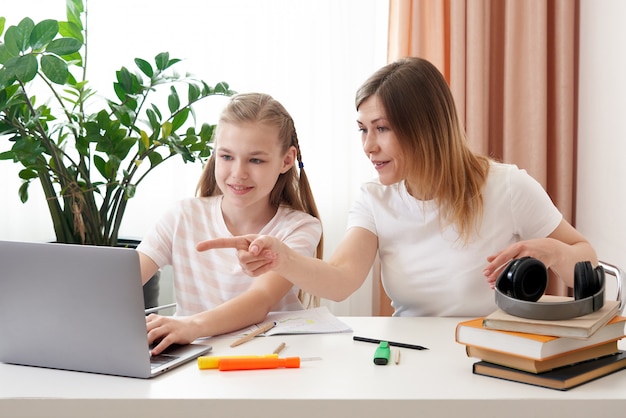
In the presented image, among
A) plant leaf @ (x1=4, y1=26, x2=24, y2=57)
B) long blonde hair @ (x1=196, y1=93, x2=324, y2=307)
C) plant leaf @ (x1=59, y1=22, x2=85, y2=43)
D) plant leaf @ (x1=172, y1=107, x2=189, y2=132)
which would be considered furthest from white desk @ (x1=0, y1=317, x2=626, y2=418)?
plant leaf @ (x1=59, y1=22, x2=85, y2=43)

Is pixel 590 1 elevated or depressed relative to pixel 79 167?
elevated

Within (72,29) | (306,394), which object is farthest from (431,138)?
(72,29)

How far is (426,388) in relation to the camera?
3.53ft

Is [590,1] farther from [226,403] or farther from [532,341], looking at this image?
[226,403]

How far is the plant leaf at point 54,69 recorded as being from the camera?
2104 millimetres

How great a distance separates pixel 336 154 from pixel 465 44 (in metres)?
0.65

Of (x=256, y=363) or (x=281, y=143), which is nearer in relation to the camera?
(x=256, y=363)

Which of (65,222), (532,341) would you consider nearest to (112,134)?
(65,222)

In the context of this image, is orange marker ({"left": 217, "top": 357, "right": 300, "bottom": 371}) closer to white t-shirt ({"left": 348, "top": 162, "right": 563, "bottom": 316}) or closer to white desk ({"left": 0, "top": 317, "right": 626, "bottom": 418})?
white desk ({"left": 0, "top": 317, "right": 626, "bottom": 418})

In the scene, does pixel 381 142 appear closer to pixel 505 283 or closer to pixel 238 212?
pixel 238 212

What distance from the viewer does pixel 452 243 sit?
175 cm

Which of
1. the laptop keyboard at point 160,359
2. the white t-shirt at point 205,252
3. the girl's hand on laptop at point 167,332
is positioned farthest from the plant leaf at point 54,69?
the laptop keyboard at point 160,359

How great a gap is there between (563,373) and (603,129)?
65.3 inches

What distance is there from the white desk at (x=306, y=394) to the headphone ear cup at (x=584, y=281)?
0.13 metres
